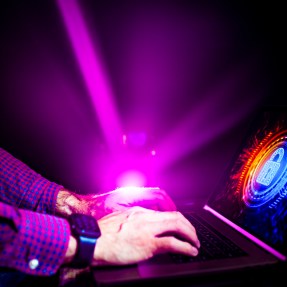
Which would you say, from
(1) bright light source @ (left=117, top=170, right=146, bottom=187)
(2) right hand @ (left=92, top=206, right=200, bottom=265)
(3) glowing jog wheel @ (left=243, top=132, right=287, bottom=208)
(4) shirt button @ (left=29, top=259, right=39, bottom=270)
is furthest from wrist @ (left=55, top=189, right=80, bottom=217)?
(3) glowing jog wheel @ (left=243, top=132, right=287, bottom=208)

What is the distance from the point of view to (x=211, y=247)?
0.94 meters

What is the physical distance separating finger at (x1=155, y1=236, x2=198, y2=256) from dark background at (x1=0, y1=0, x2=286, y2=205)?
74cm

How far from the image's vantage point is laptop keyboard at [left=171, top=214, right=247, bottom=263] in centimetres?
85

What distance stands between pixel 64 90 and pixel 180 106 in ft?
1.85

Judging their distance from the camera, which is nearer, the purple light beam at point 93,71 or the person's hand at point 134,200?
the person's hand at point 134,200

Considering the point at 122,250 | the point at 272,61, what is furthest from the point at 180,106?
the point at 122,250

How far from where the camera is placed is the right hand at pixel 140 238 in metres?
0.81

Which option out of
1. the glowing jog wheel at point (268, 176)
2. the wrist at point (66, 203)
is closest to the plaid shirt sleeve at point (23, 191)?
the wrist at point (66, 203)

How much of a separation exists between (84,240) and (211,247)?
0.38 m

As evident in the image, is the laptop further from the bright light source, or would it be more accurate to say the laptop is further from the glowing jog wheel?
the bright light source

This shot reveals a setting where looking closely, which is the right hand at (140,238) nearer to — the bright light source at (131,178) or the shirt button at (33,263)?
the shirt button at (33,263)

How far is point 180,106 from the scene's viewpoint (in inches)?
61.1

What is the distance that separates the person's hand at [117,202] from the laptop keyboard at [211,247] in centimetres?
16

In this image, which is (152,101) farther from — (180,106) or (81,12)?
(81,12)
